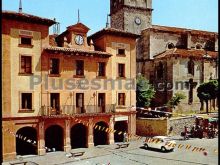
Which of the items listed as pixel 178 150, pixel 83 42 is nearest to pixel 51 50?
pixel 83 42

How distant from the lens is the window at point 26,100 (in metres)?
26.1

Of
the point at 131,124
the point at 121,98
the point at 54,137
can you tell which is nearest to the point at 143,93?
the point at 121,98

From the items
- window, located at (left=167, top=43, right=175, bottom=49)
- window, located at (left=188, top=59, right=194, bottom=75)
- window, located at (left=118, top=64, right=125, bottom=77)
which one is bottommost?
window, located at (left=118, top=64, right=125, bottom=77)

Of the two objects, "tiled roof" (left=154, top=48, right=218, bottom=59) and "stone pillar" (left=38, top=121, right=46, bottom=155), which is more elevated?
"tiled roof" (left=154, top=48, right=218, bottom=59)

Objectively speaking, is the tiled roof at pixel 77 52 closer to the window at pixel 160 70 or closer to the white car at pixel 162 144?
the white car at pixel 162 144

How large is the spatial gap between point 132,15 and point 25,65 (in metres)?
30.5

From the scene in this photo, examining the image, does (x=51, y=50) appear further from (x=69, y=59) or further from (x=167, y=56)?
(x=167, y=56)

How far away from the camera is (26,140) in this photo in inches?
1075

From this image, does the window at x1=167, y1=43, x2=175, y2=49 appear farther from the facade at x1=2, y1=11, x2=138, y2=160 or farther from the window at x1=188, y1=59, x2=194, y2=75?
the facade at x1=2, y1=11, x2=138, y2=160

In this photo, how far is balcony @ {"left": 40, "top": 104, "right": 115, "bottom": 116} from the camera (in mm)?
27031

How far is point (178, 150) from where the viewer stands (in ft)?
93.0

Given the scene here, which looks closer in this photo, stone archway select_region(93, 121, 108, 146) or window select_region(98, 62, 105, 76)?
window select_region(98, 62, 105, 76)

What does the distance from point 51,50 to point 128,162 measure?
12.4m

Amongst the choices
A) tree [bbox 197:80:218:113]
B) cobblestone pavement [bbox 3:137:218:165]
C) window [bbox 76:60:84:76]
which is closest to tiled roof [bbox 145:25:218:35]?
tree [bbox 197:80:218:113]
